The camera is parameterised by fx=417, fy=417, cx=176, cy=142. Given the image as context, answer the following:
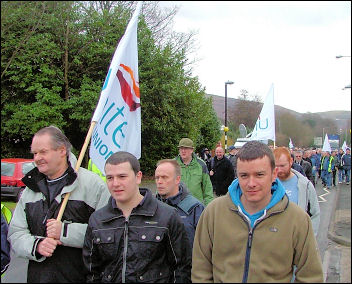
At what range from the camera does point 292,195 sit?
4273 mm

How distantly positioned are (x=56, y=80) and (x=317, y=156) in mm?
14345

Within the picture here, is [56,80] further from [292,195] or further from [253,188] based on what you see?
[253,188]

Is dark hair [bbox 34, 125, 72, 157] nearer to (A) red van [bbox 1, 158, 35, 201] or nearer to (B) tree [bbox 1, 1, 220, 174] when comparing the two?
(A) red van [bbox 1, 158, 35, 201]

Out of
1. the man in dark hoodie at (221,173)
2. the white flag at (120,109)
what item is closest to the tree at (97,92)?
the white flag at (120,109)

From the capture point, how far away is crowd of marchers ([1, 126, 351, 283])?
2152 millimetres

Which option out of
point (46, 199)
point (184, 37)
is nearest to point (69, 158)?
point (46, 199)

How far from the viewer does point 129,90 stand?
405 cm

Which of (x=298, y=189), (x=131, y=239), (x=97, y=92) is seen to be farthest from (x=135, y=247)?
(x=97, y=92)

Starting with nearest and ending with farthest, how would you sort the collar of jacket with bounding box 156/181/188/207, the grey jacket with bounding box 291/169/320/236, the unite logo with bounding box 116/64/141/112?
the collar of jacket with bounding box 156/181/188/207 < the unite logo with bounding box 116/64/141/112 < the grey jacket with bounding box 291/169/320/236

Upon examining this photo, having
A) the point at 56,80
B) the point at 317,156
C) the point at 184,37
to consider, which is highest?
the point at 184,37

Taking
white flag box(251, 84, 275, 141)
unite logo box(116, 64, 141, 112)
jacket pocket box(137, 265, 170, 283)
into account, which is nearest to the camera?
jacket pocket box(137, 265, 170, 283)

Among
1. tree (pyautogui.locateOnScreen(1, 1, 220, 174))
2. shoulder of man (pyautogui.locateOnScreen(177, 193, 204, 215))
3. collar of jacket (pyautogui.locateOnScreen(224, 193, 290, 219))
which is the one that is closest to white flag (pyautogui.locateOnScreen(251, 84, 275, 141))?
tree (pyautogui.locateOnScreen(1, 1, 220, 174))

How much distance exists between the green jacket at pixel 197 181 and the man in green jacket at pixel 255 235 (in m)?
3.64

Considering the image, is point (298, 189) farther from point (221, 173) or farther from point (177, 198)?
point (221, 173)
